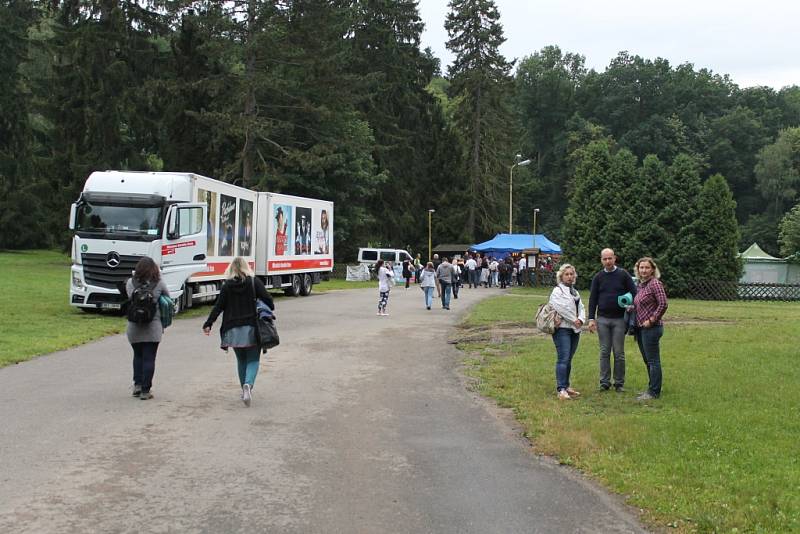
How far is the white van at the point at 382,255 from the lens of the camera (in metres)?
53.9

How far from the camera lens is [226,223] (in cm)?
2427

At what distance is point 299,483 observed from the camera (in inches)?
240

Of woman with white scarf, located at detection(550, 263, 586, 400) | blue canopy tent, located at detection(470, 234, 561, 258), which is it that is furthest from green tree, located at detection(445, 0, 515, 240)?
woman with white scarf, located at detection(550, 263, 586, 400)

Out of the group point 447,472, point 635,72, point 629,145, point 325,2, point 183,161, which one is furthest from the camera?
point 635,72

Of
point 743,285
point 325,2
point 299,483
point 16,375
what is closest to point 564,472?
point 299,483

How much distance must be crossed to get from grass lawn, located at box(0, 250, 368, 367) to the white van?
70.8 feet

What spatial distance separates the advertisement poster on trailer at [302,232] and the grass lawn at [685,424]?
48.6ft

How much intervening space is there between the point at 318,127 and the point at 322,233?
56.2ft

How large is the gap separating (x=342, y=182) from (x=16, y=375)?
4124 cm

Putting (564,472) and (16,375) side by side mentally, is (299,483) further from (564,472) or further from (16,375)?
(16,375)

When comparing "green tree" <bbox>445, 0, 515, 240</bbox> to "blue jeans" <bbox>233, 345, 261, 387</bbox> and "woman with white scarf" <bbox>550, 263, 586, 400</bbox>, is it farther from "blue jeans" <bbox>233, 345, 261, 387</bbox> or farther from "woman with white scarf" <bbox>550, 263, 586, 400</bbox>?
"blue jeans" <bbox>233, 345, 261, 387</bbox>

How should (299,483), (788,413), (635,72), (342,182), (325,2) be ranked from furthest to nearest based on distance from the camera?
1. (635,72)
2. (342,182)
3. (325,2)
4. (788,413)
5. (299,483)

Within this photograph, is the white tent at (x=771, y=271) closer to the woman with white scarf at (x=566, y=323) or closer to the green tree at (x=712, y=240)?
the green tree at (x=712, y=240)

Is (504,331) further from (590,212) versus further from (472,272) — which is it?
(472,272)
